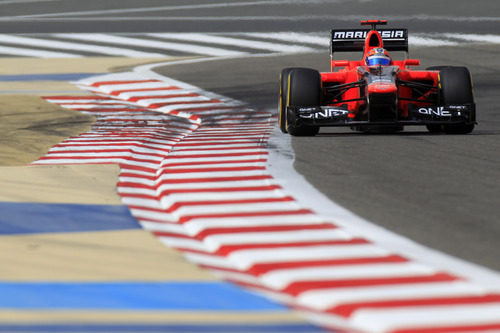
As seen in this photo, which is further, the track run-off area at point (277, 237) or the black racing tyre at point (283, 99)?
the black racing tyre at point (283, 99)

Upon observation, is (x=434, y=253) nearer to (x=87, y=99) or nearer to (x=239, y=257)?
(x=239, y=257)

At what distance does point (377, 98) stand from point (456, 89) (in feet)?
3.38

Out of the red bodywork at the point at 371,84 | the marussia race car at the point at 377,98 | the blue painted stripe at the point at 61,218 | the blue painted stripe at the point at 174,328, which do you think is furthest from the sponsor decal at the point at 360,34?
the blue painted stripe at the point at 174,328

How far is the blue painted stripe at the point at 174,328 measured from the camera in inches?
174

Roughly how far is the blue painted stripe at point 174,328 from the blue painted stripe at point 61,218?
2.14m

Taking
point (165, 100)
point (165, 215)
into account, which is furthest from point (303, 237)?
point (165, 100)

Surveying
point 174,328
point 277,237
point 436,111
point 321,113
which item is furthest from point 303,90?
point 174,328

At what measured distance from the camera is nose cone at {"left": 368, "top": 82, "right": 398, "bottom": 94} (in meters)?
11.4

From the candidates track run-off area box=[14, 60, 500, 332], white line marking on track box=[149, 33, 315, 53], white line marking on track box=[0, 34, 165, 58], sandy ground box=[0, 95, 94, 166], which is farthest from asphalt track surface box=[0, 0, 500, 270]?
sandy ground box=[0, 95, 94, 166]

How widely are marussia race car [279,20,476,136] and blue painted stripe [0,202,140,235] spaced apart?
4573mm

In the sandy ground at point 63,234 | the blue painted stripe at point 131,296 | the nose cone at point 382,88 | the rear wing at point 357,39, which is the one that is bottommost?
the blue painted stripe at point 131,296

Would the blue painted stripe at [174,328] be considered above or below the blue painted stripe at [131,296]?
below

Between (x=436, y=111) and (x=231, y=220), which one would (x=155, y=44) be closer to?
(x=436, y=111)

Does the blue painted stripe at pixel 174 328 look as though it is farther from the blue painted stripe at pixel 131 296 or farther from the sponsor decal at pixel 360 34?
the sponsor decal at pixel 360 34
